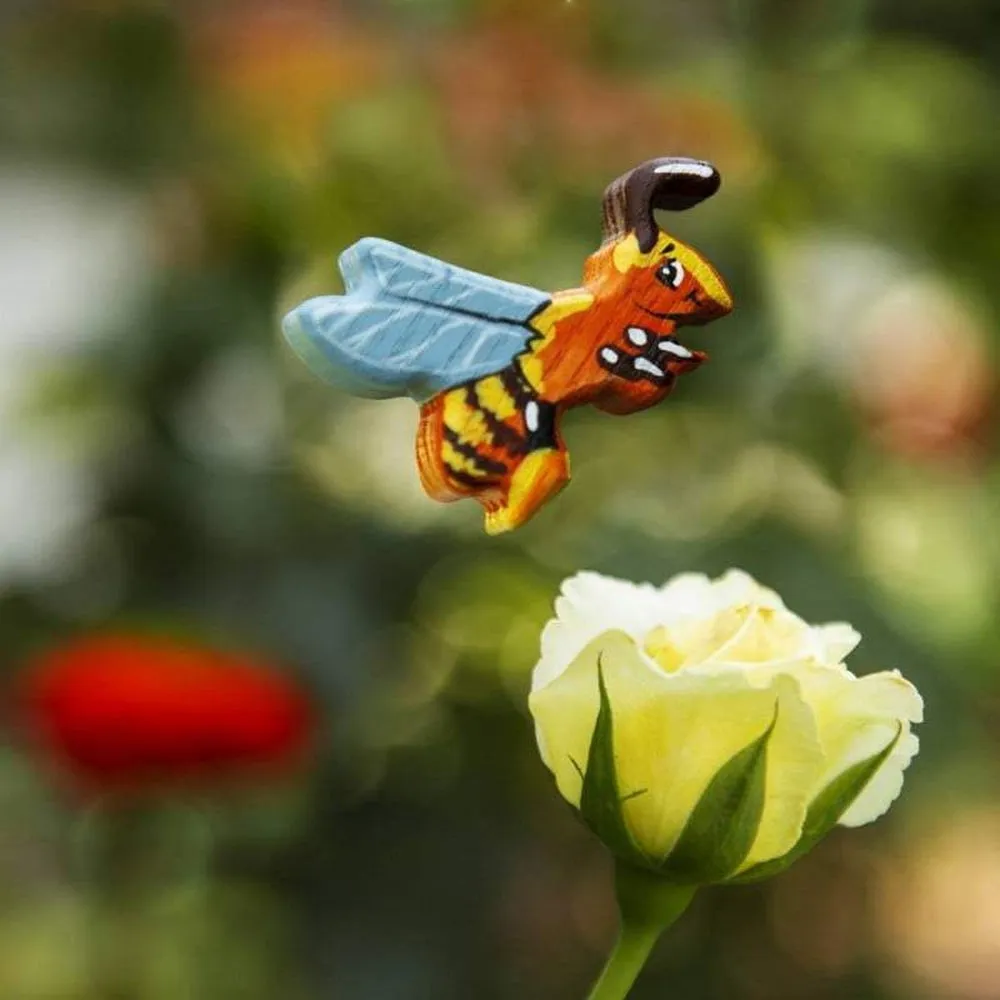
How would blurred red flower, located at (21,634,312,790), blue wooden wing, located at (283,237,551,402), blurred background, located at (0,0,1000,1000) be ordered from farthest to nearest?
blurred background, located at (0,0,1000,1000)
blurred red flower, located at (21,634,312,790)
blue wooden wing, located at (283,237,551,402)

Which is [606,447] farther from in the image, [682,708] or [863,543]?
[682,708]

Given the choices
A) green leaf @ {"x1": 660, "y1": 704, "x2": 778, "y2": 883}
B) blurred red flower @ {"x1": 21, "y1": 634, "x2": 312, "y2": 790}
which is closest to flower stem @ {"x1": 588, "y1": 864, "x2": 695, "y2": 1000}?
green leaf @ {"x1": 660, "y1": 704, "x2": 778, "y2": 883}

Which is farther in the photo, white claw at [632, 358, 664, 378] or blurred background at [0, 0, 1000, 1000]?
blurred background at [0, 0, 1000, 1000]

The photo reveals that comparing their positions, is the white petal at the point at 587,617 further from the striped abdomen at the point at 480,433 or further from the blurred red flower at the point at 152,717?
the blurred red flower at the point at 152,717

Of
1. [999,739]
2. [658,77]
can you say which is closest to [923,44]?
[658,77]

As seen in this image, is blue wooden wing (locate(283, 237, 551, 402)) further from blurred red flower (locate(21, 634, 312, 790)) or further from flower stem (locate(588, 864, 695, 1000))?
blurred red flower (locate(21, 634, 312, 790))

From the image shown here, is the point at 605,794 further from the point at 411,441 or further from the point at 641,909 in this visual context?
the point at 411,441

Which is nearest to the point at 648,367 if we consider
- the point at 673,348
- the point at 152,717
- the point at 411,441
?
the point at 673,348
